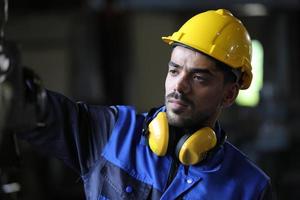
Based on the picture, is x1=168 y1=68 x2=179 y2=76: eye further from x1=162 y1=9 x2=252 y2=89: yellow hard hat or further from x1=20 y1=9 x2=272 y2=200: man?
x1=162 y1=9 x2=252 y2=89: yellow hard hat

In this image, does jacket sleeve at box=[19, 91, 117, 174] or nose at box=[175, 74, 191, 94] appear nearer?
jacket sleeve at box=[19, 91, 117, 174]

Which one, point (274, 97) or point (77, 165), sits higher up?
point (77, 165)

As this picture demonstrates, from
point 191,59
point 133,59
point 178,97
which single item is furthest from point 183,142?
point 133,59

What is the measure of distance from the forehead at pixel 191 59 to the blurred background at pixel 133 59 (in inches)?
175

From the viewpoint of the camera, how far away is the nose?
1940 millimetres

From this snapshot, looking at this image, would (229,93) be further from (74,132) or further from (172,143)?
(74,132)

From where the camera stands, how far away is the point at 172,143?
199 centimetres

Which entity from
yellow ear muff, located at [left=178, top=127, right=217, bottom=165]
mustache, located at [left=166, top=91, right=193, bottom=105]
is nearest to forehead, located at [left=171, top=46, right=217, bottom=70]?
mustache, located at [left=166, top=91, right=193, bottom=105]

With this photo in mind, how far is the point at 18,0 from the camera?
6.67 meters

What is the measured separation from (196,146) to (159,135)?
13 cm

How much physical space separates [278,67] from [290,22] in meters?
0.57

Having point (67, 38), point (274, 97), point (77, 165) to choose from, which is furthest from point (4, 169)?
point (274, 97)

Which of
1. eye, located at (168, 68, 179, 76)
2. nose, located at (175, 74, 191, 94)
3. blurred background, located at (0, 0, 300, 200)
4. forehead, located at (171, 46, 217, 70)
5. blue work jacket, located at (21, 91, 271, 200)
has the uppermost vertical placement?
forehead, located at (171, 46, 217, 70)

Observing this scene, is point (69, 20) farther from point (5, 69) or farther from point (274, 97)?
point (5, 69)
